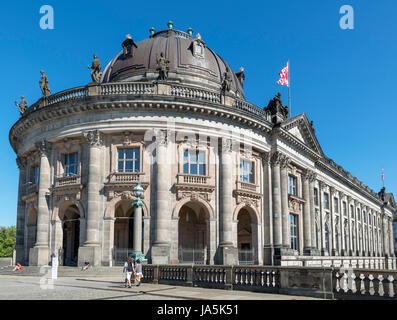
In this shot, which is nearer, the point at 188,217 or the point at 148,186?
the point at 148,186

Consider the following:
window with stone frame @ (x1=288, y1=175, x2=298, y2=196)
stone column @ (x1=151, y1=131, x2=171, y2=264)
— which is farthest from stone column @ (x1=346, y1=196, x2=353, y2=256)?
stone column @ (x1=151, y1=131, x2=171, y2=264)

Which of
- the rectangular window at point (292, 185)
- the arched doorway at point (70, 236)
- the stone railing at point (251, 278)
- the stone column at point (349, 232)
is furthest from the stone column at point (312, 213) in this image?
the stone railing at point (251, 278)

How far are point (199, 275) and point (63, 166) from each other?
1801 cm

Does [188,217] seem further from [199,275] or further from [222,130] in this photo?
[199,275]

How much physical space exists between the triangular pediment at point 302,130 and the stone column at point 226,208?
7.60 meters

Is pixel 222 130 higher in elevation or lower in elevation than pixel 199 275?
higher

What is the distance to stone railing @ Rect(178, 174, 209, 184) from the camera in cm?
3094

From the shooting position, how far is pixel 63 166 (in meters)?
32.9

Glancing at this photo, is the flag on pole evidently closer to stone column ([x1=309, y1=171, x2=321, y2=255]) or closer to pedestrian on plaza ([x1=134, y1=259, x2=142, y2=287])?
stone column ([x1=309, y1=171, x2=321, y2=255])

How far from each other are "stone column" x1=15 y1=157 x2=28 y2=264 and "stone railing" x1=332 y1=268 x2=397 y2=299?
93.0 feet
